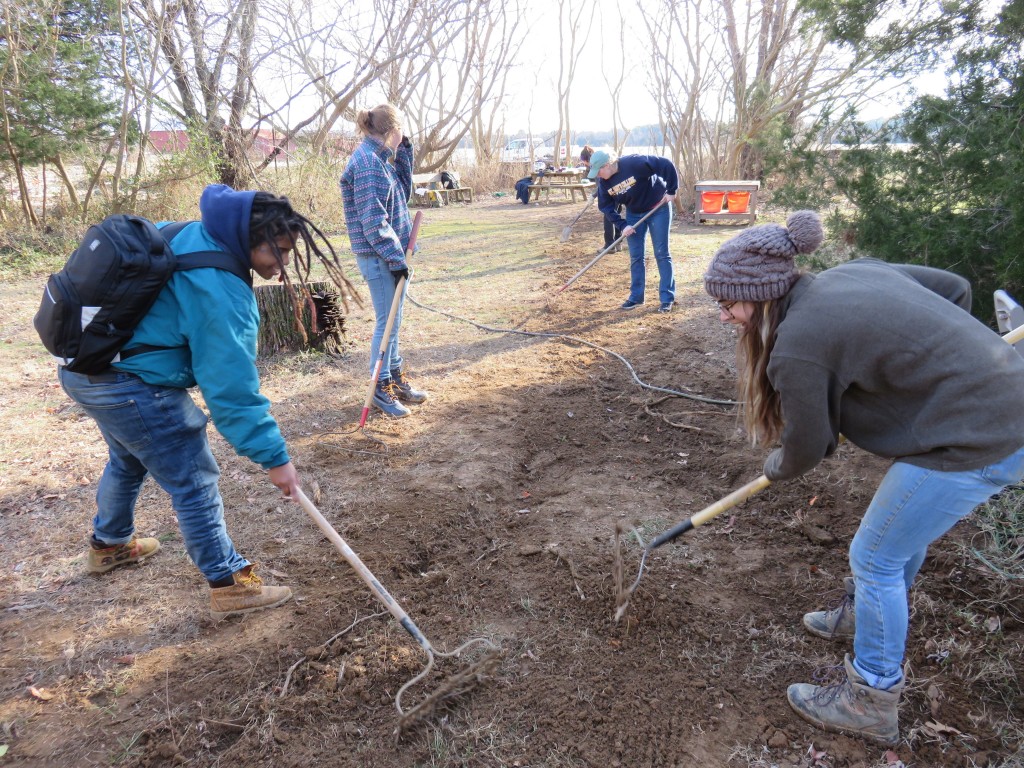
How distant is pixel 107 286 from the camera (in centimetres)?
207

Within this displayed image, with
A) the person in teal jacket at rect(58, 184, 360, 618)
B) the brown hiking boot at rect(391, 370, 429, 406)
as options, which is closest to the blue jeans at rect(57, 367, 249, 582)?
the person in teal jacket at rect(58, 184, 360, 618)

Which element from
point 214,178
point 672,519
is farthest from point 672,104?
point 672,519

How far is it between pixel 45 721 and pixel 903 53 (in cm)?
611

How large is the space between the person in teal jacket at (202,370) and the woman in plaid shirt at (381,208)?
1898mm

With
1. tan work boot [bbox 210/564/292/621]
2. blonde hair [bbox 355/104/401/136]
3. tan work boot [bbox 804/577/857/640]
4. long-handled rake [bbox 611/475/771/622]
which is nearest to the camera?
long-handled rake [bbox 611/475/771/622]

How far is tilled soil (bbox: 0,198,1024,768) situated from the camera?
223 centimetres

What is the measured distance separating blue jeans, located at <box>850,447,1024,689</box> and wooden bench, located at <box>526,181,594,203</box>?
710 inches

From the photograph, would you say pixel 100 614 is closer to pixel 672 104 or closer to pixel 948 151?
pixel 948 151

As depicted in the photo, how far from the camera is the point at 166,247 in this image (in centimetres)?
212

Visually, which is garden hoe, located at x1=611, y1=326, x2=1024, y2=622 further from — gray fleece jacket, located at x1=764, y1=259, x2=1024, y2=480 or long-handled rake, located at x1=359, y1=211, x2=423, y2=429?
long-handled rake, located at x1=359, y1=211, x2=423, y2=429

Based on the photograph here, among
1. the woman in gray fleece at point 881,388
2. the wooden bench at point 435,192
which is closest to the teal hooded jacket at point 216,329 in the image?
the woman in gray fleece at point 881,388

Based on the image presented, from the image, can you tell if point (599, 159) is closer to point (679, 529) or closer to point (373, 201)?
point (373, 201)

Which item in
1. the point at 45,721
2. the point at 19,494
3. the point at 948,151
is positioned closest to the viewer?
the point at 45,721

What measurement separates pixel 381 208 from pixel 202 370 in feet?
8.03
